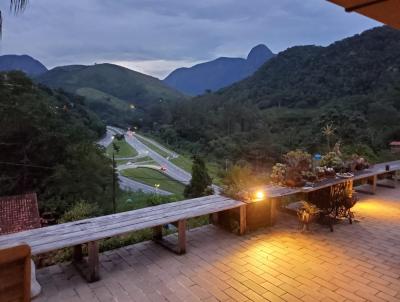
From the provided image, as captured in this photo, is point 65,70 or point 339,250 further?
point 65,70

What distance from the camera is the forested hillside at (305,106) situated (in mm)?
30703

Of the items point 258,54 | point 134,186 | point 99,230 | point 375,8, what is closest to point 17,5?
point 375,8

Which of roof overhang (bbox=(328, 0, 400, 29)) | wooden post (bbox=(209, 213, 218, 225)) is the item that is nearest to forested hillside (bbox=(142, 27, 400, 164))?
wooden post (bbox=(209, 213, 218, 225))

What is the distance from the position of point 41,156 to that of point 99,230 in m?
19.1

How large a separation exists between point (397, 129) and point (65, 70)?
112 meters

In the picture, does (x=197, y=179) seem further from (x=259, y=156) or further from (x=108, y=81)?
(x=108, y=81)

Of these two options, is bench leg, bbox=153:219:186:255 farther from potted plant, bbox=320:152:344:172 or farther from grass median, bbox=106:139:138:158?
grass median, bbox=106:139:138:158

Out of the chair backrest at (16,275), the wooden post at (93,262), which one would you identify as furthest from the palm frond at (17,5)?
the wooden post at (93,262)

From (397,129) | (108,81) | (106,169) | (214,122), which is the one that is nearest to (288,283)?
(106,169)

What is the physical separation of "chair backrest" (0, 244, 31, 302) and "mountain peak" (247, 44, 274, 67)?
16176cm

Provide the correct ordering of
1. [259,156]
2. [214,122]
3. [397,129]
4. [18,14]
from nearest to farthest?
[18,14], [397,129], [259,156], [214,122]

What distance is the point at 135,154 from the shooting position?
165 ft

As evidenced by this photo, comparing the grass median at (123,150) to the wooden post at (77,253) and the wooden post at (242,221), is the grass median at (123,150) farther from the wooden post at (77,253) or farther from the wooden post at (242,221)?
the wooden post at (77,253)

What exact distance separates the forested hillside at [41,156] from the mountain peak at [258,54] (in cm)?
14573
